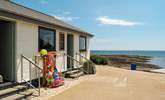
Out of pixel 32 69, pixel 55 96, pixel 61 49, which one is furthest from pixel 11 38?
pixel 61 49

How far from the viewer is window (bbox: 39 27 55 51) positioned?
8695 millimetres

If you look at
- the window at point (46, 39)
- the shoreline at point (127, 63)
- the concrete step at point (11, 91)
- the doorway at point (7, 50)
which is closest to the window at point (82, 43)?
the window at point (46, 39)

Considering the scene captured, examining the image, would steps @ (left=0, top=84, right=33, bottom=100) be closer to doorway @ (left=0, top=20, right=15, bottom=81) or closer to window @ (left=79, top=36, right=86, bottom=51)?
doorway @ (left=0, top=20, right=15, bottom=81)

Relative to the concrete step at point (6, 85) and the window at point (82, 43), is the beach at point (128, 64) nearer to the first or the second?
the window at point (82, 43)

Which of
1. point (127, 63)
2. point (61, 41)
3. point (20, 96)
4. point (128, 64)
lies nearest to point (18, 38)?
point (20, 96)

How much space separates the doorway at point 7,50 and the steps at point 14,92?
18.2 inches

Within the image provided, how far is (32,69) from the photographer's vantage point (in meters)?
8.04

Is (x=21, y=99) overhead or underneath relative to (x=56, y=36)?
underneath

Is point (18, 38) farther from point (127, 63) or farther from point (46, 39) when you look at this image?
point (127, 63)

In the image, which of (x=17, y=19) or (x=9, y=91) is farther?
(x=17, y=19)

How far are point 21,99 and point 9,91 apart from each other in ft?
1.57

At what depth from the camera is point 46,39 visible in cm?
914

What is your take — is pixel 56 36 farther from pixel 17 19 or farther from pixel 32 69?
pixel 17 19

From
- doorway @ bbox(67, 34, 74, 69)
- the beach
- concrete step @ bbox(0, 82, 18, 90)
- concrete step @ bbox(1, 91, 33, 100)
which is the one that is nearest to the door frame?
concrete step @ bbox(0, 82, 18, 90)
